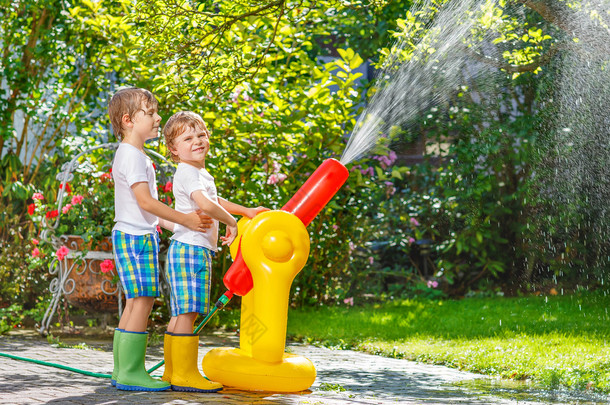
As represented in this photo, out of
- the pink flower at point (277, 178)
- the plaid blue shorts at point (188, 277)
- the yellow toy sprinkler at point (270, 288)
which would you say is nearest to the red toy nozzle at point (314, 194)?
the yellow toy sprinkler at point (270, 288)

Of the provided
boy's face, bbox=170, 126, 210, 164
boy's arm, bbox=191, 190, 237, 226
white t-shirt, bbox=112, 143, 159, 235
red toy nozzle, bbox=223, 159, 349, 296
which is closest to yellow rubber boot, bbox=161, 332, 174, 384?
red toy nozzle, bbox=223, 159, 349, 296

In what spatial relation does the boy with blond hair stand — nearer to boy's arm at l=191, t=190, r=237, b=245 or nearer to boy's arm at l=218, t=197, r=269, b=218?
boy's arm at l=191, t=190, r=237, b=245

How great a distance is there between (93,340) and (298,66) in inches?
110

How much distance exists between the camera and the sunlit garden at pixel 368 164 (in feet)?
18.0

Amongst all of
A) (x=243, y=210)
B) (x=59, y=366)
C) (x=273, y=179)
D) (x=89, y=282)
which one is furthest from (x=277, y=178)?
(x=59, y=366)

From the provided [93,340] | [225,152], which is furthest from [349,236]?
[93,340]

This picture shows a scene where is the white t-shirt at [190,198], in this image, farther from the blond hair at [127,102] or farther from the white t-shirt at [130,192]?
the blond hair at [127,102]

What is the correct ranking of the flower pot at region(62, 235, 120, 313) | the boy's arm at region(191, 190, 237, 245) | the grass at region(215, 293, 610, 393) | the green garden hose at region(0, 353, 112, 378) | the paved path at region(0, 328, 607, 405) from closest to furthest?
the paved path at region(0, 328, 607, 405), the boy's arm at region(191, 190, 237, 245), the green garden hose at region(0, 353, 112, 378), the grass at region(215, 293, 610, 393), the flower pot at region(62, 235, 120, 313)

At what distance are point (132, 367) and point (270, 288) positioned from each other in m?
0.76

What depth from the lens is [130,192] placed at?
379 centimetres

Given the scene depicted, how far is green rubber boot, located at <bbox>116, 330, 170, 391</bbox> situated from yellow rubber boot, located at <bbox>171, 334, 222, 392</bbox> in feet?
0.25

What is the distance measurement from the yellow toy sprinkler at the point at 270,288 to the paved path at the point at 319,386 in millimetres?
94

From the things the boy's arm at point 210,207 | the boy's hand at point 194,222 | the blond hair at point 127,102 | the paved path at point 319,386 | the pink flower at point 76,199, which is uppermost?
the blond hair at point 127,102

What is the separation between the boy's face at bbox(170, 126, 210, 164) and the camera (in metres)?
3.86
